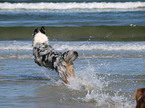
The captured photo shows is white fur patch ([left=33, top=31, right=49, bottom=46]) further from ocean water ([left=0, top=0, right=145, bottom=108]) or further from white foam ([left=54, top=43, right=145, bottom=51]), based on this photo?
white foam ([left=54, top=43, right=145, bottom=51])

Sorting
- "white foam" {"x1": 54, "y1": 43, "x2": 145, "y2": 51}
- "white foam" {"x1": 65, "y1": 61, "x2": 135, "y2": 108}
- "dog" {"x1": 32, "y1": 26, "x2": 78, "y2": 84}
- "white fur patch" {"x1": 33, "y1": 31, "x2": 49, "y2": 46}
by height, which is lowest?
"white foam" {"x1": 65, "y1": 61, "x2": 135, "y2": 108}

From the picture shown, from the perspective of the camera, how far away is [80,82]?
254 inches

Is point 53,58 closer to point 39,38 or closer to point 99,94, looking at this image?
point 39,38

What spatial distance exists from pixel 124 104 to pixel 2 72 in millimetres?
3574

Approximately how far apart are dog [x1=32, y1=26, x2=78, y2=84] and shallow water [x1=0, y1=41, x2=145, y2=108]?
0.22 metres

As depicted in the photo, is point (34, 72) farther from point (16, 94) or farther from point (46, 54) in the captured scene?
point (16, 94)

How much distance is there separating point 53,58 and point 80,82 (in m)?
0.71

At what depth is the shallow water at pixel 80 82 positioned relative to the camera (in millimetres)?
5426

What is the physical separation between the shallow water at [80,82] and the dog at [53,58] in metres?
0.22

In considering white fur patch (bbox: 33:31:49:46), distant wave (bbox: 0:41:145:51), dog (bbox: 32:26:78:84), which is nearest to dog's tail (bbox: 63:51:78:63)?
dog (bbox: 32:26:78:84)

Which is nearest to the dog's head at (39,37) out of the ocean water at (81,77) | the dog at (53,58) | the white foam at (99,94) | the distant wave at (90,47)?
the dog at (53,58)

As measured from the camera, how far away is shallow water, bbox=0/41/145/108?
214 inches

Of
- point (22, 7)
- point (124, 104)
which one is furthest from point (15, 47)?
point (22, 7)

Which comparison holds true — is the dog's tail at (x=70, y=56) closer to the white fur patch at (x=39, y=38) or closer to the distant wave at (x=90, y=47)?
the white fur patch at (x=39, y=38)
